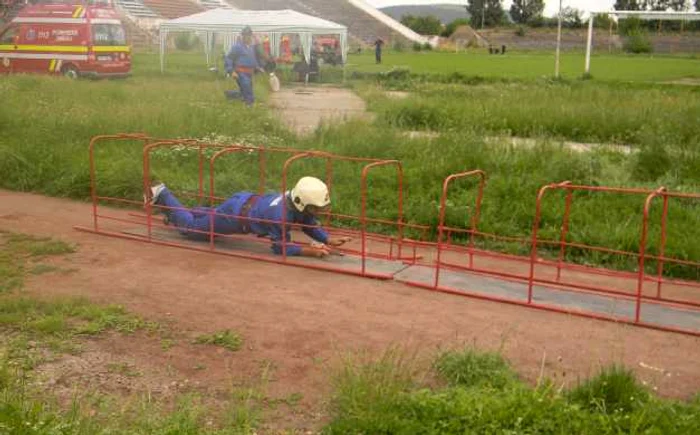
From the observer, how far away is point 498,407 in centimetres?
500

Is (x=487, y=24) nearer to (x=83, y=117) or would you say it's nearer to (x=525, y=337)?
(x=83, y=117)

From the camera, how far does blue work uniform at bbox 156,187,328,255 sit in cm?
897

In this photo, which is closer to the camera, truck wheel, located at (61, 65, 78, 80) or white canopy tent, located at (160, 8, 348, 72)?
truck wheel, located at (61, 65, 78, 80)

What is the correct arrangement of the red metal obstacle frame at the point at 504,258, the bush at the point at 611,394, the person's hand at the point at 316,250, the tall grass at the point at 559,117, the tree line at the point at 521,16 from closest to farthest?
1. the bush at the point at 611,394
2. the red metal obstacle frame at the point at 504,258
3. the person's hand at the point at 316,250
4. the tall grass at the point at 559,117
5. the tree line at the point at 521,16

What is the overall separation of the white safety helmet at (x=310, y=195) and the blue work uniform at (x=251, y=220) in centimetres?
17

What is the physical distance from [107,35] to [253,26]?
5.00 metres

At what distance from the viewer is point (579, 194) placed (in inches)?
433

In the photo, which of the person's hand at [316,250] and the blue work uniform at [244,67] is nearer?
the person's hand at [316,250]

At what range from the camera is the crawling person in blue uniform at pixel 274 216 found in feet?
28.4

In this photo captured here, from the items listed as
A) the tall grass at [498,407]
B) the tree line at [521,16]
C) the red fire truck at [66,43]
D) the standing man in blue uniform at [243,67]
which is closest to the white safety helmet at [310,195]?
the tall grass at [498,407]

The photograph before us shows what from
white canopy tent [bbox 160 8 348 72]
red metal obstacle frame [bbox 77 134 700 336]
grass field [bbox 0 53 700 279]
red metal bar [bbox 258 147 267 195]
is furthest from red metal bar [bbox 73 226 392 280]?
white canopy tent [bbox 160 8 348 72]

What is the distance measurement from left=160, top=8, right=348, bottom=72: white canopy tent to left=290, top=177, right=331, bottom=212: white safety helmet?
73.9 feet

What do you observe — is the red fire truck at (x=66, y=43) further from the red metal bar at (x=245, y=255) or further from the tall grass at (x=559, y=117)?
the red metal bar at (x=245, y=255)

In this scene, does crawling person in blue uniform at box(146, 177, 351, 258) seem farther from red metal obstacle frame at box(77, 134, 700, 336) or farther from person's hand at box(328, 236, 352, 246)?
red metal obstacle frame at box(77, 134, 700, 336)
